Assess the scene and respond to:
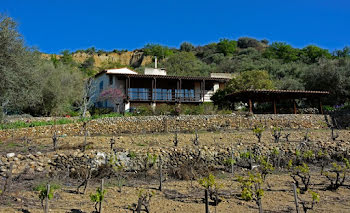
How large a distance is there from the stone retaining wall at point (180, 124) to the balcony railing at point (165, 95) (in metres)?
8.76

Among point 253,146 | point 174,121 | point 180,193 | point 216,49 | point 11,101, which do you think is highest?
point 216,49

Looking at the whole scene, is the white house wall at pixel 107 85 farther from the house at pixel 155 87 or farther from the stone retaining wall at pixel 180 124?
the stone retaining wall at pixel 180 124

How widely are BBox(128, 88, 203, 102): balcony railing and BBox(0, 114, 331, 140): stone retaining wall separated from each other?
8.76 metres

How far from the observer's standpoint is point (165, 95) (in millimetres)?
30109

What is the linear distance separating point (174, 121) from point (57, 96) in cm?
1256

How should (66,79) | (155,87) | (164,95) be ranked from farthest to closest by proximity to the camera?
(164,95)
(66,79)
(155,87)

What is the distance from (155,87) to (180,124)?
8936 millimetres

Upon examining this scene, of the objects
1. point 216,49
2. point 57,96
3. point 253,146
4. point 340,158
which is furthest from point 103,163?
point 216,49

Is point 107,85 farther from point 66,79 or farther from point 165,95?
point 165,95

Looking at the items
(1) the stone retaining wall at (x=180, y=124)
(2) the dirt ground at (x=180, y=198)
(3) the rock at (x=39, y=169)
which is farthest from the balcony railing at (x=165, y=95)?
(2) the dirt ground at (x=180, y=198)

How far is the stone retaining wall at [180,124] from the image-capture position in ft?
60.8

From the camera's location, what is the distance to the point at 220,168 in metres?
11.9

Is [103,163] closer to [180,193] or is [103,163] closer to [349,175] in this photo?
[180,193]

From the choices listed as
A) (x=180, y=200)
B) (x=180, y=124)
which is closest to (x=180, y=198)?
(x=180, y=200)
